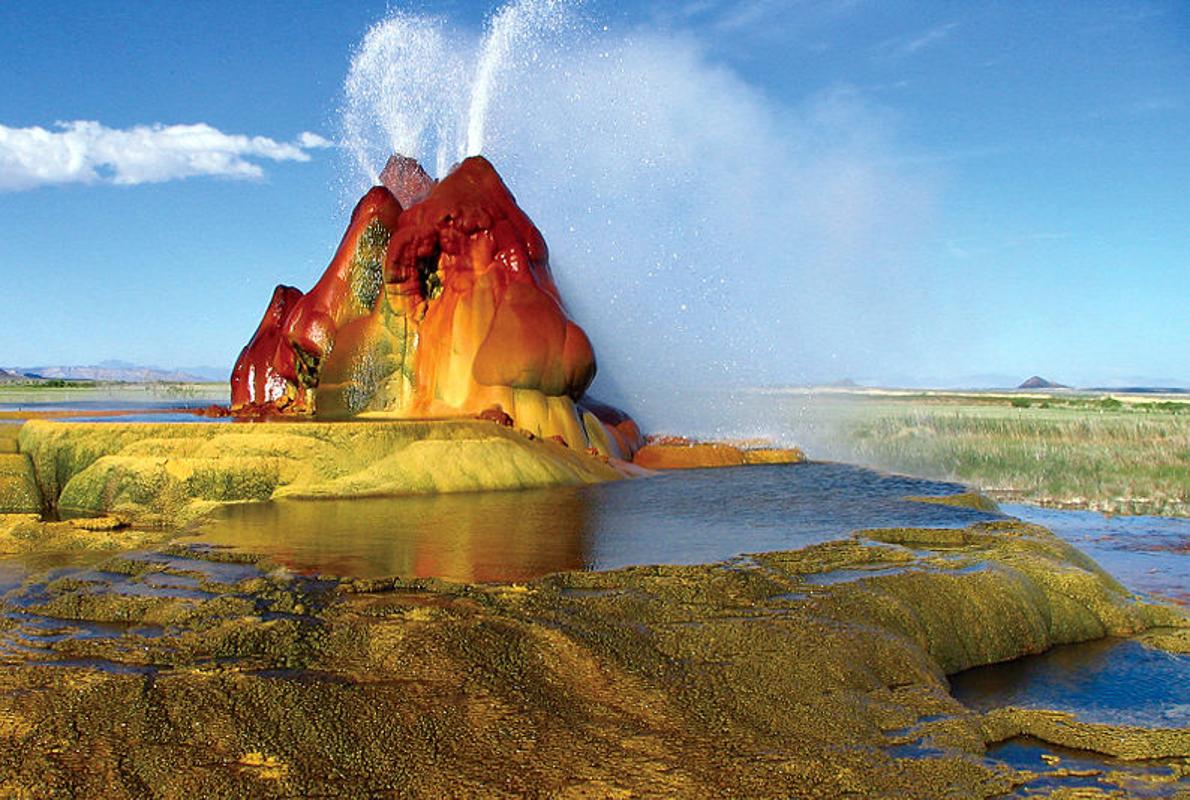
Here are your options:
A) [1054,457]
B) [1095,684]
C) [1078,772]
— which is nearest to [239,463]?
[1095,684]

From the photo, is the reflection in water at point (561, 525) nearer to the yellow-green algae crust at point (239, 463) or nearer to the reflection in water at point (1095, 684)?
the yellow-green algae crust at point (239, 463)

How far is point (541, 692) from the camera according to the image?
5.51 m

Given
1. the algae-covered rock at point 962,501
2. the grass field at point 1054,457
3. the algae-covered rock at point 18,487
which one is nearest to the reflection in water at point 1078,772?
the algae-covered rock at point 962,501

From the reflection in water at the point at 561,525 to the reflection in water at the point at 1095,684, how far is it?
2662 millimetres

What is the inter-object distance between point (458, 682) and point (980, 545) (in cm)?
661

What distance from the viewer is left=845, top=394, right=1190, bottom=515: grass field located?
18875 millimetres

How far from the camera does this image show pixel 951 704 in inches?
229

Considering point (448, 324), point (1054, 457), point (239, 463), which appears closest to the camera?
point (239, 463)

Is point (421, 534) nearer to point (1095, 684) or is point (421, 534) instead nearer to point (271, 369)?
point (1095, 684)

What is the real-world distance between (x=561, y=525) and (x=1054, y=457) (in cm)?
1693

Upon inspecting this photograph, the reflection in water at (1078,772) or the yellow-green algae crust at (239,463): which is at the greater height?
the yellow-green algae crust at (239,463)

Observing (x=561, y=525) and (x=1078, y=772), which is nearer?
(x=1078, y=772)

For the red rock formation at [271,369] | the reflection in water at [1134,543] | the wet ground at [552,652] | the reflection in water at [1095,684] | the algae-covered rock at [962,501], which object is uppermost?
the red rock formation at [271,369]

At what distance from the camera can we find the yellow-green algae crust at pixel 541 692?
4.55 meters
